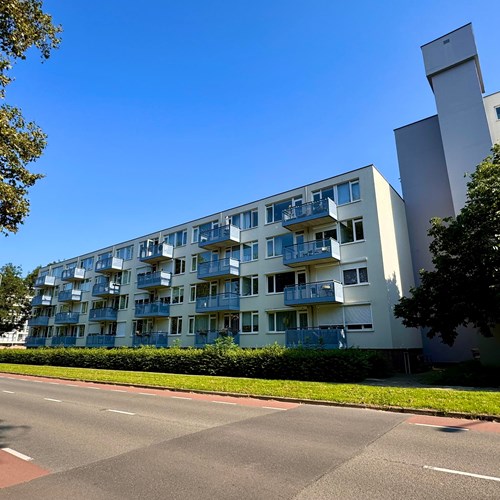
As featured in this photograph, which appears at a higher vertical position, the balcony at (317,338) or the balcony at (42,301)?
the balcony at (42,301)

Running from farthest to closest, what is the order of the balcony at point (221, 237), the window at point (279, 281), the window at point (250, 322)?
the balcony at point (221, 237)
the window at point (250, 322)
the window at point (279, 281)

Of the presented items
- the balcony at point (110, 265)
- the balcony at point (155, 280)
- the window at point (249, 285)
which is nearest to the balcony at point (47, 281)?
the balcony at point (110, 265)

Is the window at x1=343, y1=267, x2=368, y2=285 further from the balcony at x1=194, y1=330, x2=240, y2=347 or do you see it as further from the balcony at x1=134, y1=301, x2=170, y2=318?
the balcony at x1=134, y1=301, x2=170, y2=318

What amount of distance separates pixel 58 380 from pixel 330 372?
16.2 meters

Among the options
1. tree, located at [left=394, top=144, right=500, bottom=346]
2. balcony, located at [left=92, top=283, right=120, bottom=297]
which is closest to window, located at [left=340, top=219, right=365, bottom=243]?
tree, located at [left=394, top=144, right=500, bottom=346]

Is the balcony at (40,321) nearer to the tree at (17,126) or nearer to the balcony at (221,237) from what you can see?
the balcony at (221,237)

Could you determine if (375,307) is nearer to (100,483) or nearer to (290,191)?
(290,191)

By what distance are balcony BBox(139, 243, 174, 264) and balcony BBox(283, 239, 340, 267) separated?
14.3 metres

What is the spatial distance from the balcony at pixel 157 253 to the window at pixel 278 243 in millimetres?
11807

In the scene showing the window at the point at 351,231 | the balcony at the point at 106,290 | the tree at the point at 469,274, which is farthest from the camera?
the balcony at the point at 106,290

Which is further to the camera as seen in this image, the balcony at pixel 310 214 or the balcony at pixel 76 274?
the balcony at pixel 76 274

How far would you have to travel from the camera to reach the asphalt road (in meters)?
4.99

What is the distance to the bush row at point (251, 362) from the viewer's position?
55.0 feet

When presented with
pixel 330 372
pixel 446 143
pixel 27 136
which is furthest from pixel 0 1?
pixel 446 143
